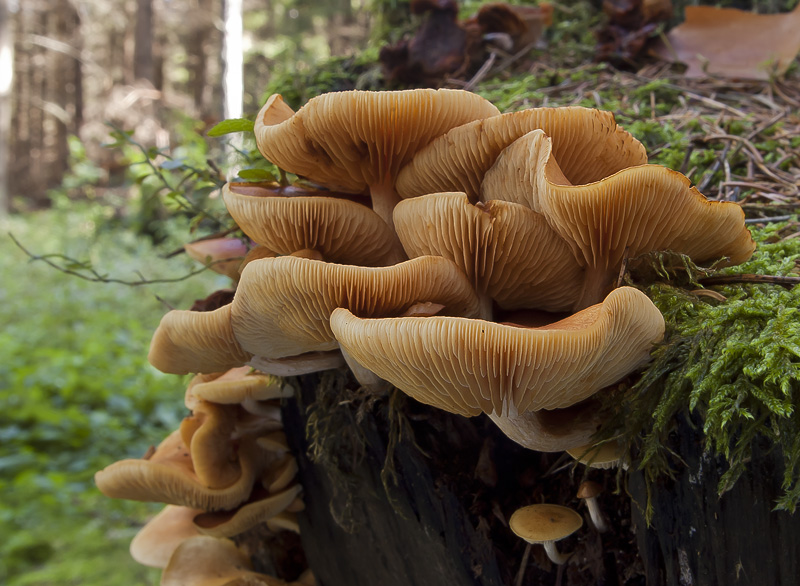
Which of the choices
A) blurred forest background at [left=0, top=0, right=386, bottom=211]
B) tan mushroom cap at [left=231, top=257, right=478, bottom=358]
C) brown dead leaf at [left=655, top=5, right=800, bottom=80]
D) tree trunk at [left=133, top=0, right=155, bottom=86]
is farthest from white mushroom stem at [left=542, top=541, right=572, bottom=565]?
tree trunk at [left=133, top=0, right=155, bottom=86]

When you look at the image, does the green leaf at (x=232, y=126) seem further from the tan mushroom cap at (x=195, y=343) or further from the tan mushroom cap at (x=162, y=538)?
the tan mushroom cap at (x=162, y=538)

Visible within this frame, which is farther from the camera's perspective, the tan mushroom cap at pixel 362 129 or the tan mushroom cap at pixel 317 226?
the tan mushroom cap at pixel 317 226

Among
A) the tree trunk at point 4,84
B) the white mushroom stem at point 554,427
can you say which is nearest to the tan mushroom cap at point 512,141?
the white mushroom stem at point 554,427

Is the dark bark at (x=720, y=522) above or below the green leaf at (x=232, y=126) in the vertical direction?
below

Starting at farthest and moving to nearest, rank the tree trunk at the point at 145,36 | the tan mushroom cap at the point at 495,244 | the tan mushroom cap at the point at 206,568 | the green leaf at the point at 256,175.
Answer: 1. the tree trunk at the point at 145,36
2. the tan mushroom cap at the point at 206,568
3. the green leaf at the point at 256,175
4. the tan mushroom cap at the point at 495,244

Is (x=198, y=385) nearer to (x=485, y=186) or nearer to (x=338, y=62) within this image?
(x=485, y=186)

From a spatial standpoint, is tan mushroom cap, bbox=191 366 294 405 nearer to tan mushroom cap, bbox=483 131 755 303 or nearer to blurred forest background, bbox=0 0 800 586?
blurred forest background, bbox=0 0 800 586

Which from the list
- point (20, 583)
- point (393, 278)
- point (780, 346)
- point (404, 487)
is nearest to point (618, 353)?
point (780, 346)

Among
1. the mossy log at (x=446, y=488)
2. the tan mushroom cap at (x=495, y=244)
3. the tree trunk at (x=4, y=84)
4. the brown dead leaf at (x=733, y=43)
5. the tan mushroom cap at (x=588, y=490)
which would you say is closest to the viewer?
the tan mushroom cap at (x=495, y=244)
